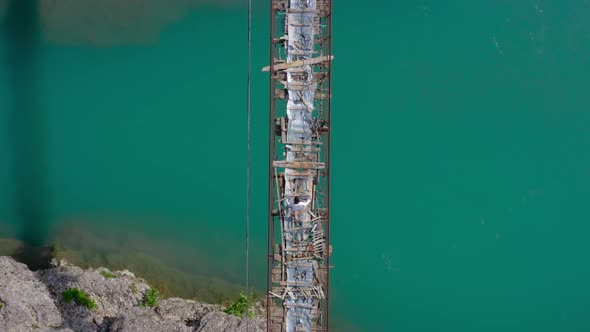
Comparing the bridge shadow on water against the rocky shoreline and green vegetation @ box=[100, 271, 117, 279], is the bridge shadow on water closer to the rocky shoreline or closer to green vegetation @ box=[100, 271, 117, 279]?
the rocky shoreline

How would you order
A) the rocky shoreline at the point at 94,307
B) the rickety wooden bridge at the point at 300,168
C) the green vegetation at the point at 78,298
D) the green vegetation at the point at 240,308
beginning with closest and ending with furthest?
the rickety wooden bridge at the point at 300,168 → the rocky shoreline at the point at 94,307 → the green vegetation at the point at 78,298 → the green vegetation at the point at 240,308

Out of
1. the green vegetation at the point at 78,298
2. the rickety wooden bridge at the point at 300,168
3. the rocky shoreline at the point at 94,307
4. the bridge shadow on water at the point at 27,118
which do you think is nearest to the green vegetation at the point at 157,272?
the rocky shoreline at the point at 94,307

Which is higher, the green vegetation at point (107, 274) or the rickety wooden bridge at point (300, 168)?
the rickety wooden bridge at point (300, 168)

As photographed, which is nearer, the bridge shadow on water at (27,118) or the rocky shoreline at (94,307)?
the rocky shoreline at (94,307)

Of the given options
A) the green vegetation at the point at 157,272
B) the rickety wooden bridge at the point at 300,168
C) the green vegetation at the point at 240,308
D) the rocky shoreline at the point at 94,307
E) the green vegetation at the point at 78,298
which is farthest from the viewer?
A: the green vegetation at the point at 157,272

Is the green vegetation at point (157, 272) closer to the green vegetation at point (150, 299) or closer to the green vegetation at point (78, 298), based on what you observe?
the green vegetation at point (150, 299)

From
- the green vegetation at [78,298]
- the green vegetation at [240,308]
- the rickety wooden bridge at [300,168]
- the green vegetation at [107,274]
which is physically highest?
the rickety wooden bridge at [300,168]
